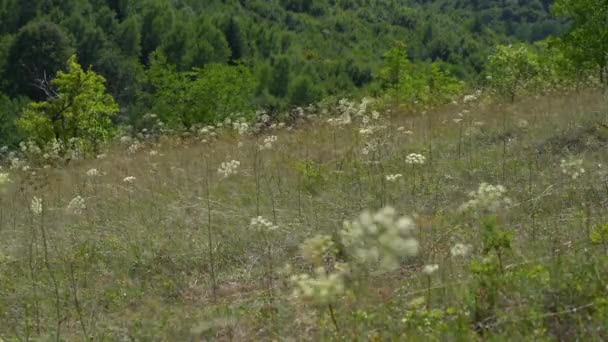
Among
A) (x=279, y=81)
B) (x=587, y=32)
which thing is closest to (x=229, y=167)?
(x=587, y=32)

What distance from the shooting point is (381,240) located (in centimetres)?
276

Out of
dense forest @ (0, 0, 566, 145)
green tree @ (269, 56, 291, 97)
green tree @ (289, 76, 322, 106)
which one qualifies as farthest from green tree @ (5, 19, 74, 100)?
green tree @ (269, 56, 291, 97)

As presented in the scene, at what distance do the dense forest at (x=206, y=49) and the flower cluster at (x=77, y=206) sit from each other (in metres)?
5.16

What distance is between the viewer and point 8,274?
4879 mm

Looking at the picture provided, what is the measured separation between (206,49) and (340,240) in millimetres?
50512

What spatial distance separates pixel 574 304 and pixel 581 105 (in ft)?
17.3

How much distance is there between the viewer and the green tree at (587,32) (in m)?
9.70

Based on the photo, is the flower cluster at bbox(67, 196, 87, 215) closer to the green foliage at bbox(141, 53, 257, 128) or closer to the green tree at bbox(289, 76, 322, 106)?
the green foliage at bbox(141, 53, 257, 128)

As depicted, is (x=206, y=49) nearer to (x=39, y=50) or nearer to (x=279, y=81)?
(x=279, y=81)

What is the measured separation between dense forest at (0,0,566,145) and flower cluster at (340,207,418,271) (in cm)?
827

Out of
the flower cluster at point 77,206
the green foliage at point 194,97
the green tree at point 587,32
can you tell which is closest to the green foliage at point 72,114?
the flower cluster at point 77,206

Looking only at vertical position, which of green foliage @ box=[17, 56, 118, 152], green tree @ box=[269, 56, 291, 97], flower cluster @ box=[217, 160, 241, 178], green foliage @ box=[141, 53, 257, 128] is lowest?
green tree @ box=[269, 56, 291, 97]

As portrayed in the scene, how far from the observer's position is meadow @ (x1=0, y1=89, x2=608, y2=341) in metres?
3.05

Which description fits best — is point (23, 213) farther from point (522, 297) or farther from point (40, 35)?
point (40, 35)
